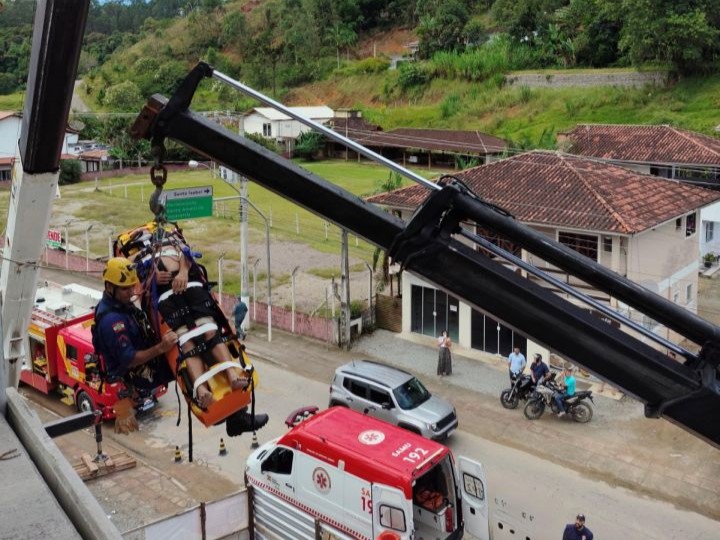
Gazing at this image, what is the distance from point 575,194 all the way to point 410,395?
824 centimetres

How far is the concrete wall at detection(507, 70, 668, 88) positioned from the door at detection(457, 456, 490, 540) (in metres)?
52.7

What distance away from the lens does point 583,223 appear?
18.6m

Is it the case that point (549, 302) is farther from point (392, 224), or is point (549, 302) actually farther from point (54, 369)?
point (54, 369)

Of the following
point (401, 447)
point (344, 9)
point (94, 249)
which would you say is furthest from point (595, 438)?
point (344, 9)

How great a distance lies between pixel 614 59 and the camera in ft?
210

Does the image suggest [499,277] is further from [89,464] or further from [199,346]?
[89,464]

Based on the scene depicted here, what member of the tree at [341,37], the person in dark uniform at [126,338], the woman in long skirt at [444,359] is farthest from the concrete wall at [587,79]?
the person in dark uniform at [126,338]

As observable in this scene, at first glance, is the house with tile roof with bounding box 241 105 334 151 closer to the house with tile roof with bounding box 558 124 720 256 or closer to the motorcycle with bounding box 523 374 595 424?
the house with tile roof with bounding box 558 124 720 256

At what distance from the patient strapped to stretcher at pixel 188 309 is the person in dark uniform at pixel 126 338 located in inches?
5.0

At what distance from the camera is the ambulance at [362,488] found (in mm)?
10227

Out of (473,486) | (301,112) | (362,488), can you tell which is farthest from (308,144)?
(362,488)

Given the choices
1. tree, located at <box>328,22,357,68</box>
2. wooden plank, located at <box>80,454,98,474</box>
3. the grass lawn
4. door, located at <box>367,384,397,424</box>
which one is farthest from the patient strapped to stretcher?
tree, located at <box>328,22,357,68</box>

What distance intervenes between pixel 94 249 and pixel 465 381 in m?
21.4

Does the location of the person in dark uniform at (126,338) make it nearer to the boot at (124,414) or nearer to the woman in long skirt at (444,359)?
the boot at (124,414)
